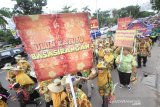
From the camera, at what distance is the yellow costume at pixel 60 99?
16.1 feet

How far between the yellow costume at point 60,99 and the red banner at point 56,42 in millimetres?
856

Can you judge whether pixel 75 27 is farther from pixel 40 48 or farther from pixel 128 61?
pixel 128 61

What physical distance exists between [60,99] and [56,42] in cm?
139

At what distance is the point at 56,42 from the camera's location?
162 inches

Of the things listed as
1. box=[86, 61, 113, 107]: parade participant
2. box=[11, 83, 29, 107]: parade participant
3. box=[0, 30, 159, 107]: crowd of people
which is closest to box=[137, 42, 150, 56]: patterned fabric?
box=[0, 30, 159, 107]: crowd of people

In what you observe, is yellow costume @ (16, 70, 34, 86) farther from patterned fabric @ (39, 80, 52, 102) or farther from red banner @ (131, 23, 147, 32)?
red banner @ (131, 23, 147, 32)

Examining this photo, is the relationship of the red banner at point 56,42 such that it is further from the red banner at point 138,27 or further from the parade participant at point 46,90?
the red banner at point 138,27

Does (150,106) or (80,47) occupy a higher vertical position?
(80,47)

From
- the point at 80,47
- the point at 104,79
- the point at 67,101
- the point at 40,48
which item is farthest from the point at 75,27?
the point at 104,79

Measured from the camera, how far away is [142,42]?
12125 mm

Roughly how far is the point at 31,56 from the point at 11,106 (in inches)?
194

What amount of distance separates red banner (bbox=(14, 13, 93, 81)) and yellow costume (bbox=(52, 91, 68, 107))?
856 millimetres

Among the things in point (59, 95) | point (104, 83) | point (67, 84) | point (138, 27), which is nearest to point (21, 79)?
point (104, 83)

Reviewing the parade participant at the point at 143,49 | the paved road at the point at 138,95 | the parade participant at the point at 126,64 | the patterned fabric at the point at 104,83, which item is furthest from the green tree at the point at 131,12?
the patterned fabric at the point at 104,83
